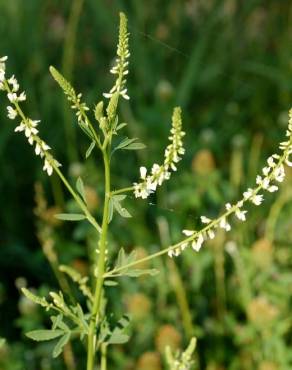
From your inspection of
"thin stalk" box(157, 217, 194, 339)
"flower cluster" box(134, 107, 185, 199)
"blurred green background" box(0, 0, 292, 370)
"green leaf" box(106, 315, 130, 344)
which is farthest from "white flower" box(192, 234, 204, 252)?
"thin stalk" box(157, 217, 194, 339)

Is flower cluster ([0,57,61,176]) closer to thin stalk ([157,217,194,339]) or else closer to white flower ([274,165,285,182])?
white flower ([274,165,285,182])

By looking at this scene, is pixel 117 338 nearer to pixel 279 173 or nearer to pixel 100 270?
pixel 100 270

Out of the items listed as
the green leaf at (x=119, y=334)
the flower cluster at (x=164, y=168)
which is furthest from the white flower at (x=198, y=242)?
the green leaf at (x=119, y=334)

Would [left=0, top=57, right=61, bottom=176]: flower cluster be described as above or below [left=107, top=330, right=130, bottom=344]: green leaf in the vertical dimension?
above

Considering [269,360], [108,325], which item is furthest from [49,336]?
[269,360]

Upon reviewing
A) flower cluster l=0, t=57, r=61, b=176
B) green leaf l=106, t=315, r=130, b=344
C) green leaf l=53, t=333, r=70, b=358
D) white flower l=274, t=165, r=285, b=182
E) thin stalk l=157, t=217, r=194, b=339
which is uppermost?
thin stalk l=157, t=217, r=194, b=339

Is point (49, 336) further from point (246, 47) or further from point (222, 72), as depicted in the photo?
point (246, 47)

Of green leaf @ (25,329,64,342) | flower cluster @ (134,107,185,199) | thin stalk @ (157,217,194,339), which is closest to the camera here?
flower cluster @ (134,107,185,199)

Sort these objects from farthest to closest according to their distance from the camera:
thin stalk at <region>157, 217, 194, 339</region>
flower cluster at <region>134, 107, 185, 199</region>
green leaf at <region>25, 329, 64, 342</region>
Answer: thin stalk at <region>157, 217, 194, 339</region> → green leaf at <region>25, 329, 64, 342</region> → flower cluster at <region>134, 107, 185, 199</region>

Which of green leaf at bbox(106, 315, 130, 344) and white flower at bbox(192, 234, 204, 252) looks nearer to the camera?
white flower at bbox(192, 234, 204, 252)
